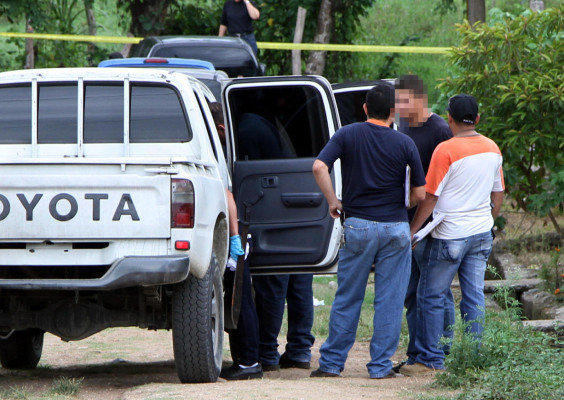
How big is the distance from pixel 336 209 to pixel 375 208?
248 millimetres

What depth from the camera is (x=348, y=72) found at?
18.7 metres

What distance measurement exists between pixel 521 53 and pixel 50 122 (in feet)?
17.3

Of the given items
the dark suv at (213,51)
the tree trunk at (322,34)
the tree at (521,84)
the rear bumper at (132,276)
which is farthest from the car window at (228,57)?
Answer: the rear bumper at (132,276)

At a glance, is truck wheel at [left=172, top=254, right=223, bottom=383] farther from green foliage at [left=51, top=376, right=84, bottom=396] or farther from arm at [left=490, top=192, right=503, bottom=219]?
arm at [left=490, top=192, right=503, bottom=219]

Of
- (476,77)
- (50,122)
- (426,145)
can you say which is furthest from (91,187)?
(476,77)

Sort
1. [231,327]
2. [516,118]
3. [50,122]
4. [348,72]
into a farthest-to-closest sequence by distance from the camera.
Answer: [348,72], [516,118], [231,327], [50,122]

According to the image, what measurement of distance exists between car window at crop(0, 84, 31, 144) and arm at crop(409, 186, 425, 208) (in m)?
2.40

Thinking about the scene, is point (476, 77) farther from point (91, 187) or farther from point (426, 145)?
point (91, 187)

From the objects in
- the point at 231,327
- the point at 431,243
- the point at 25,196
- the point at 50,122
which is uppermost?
the point at 50,122

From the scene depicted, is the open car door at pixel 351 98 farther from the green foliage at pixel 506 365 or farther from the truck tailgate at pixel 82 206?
the truck tailgate at pixel 82 206

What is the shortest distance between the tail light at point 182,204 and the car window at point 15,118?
1.25m

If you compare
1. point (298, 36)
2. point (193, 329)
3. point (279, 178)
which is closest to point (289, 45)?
point (298, 36)

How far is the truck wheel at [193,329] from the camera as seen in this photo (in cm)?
526

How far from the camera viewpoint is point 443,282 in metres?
6.09
